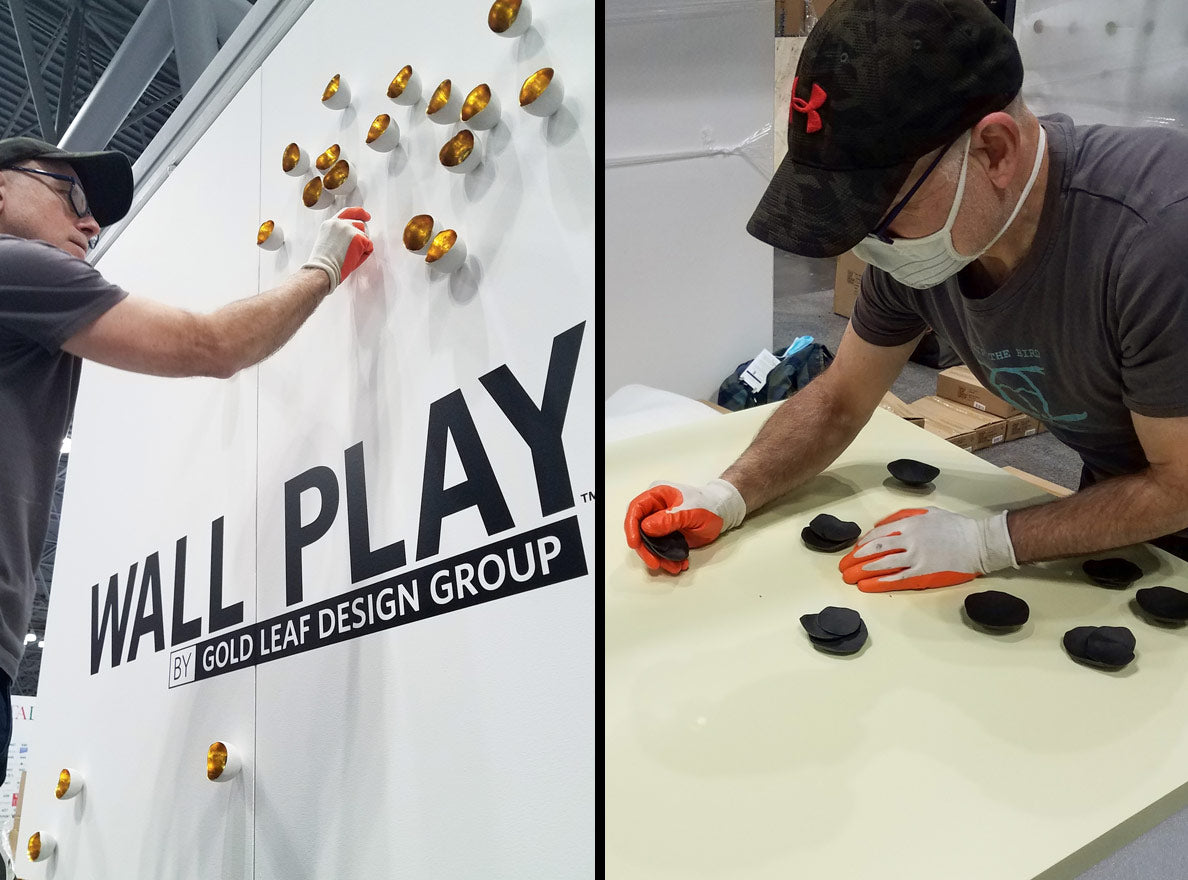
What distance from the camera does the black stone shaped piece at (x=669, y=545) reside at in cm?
112

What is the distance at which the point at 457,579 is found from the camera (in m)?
0.61

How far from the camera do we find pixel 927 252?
0.89 m

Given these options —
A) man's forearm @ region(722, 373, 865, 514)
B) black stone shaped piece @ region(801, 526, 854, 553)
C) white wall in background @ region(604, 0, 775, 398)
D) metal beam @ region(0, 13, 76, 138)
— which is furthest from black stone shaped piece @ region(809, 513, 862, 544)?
metal beam @ region(0, 13, 76, 138)

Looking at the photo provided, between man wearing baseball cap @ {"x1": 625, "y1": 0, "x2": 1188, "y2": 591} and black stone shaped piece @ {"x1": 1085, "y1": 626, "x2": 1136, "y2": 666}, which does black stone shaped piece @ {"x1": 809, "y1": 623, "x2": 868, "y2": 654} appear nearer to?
man wearing baseball cap @ {"x1": 625, "y1": 0, "x2": 1188, "y2": 591}

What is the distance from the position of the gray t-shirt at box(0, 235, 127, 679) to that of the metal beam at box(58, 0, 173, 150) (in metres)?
0.11

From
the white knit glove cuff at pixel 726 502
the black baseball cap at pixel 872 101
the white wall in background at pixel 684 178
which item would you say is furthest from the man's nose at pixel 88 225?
the white knit glove cuff at pixel 726 502

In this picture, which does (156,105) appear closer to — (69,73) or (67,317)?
(69,73)

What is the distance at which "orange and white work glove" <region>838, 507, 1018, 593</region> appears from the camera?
1.07m

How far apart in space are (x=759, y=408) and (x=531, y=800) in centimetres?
80

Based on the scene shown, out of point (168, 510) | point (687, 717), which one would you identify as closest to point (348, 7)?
point (168, 510)

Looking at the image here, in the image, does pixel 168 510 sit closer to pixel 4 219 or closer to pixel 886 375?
pixel 4 219

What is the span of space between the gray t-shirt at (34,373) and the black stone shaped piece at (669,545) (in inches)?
28.0

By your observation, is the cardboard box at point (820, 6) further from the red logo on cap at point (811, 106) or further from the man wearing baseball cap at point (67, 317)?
the man wearing baseball cap at point (67, 317)

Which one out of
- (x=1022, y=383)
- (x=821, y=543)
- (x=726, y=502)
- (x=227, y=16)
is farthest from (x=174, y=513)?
(x=1022, y=383)
